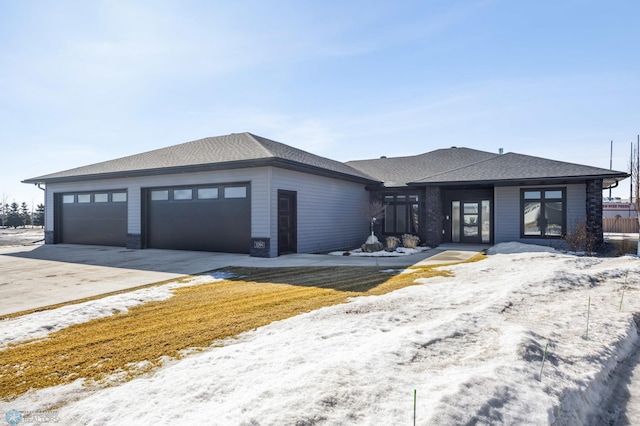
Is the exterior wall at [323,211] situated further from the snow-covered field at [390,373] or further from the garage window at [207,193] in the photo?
the snow-covered field at [390,373]

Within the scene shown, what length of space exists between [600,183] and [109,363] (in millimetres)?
15608

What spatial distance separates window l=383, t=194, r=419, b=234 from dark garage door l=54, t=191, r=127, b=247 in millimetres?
11241

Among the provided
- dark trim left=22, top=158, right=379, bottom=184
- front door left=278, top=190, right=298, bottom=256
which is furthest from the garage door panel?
front door left=278, top=190, right=298, bottom=256

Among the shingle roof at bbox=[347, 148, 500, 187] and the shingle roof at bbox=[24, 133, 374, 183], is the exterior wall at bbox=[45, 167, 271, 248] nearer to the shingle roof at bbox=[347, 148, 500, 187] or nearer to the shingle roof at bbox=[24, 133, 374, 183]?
the shingle roof at bbox=[24, 133, 374, 183]

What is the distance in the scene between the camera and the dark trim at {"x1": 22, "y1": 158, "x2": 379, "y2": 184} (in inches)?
446

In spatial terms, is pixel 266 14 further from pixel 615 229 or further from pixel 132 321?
pixel 615 229

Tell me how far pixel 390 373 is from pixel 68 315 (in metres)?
4.75

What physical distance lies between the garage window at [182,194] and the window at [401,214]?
8.20m

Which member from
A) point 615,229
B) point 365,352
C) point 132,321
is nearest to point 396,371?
point 365,352

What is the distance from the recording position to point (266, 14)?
33.1ft

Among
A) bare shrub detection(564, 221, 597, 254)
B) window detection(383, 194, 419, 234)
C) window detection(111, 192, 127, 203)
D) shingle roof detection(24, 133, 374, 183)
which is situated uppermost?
shingle roof detection(24, 133, 374, 183)

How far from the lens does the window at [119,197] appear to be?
49.0 feet

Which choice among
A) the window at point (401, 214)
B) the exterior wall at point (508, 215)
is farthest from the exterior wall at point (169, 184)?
the exterior wall at point (508, 215)

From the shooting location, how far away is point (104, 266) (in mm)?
10219
